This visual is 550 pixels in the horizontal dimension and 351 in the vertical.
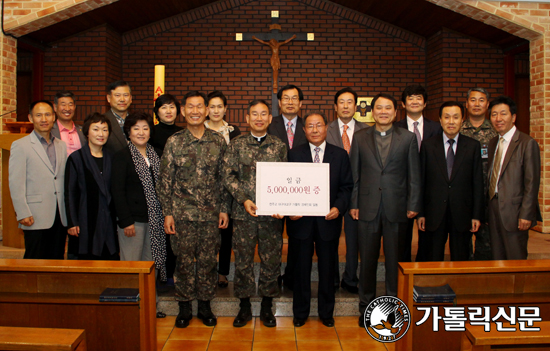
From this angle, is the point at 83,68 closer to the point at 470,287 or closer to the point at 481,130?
the point at 481,130

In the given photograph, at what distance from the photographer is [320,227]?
2955mm

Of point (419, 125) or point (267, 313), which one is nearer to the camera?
point (267, 313)

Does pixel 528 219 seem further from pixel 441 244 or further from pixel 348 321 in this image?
pixel 348 321

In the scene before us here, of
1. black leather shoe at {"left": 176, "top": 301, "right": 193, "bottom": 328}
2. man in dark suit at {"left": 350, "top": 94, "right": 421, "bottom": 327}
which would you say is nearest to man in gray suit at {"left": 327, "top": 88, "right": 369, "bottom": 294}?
man in dark suit at {"left": 350, "top": 94, "right": 421, "bottom": 327}

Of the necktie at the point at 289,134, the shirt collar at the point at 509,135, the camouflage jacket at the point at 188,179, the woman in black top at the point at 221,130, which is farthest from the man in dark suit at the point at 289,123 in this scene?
the shirt collar at the point at 509,135

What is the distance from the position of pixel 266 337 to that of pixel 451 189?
5.65ft

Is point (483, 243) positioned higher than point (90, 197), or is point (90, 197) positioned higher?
point (90, 197)

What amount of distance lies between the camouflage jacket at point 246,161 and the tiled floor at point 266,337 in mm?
833

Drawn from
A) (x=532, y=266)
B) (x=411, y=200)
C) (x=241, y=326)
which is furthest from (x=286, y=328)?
(x=532, y=266)

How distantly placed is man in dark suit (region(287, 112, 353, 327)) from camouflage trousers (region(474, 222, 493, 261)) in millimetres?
1382

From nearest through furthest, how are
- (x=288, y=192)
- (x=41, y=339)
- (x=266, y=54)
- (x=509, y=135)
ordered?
(x=41, y=339) → (x=288, y=192) → (x=509, y=135) → (x=266, y=54)

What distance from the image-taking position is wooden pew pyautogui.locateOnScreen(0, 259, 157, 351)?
7.46 feet

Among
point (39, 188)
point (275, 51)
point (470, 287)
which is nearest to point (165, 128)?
point (39, 188)

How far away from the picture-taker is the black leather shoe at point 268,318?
3.05 meters
